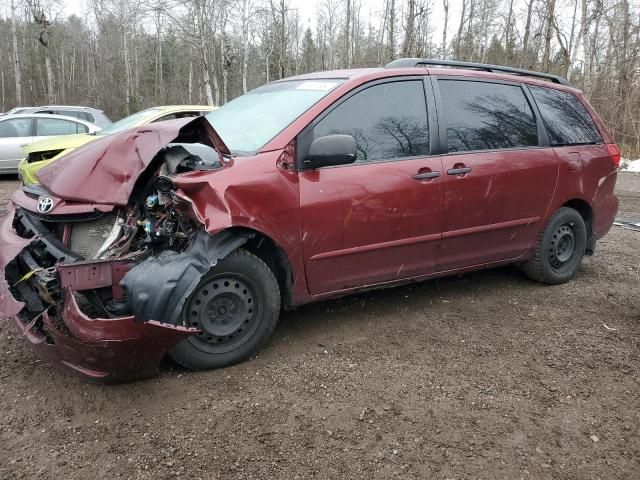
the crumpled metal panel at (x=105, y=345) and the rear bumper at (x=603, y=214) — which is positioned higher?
the rear bumper at (x=603, y=214)

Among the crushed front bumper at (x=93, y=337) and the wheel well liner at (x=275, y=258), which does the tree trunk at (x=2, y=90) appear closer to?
the crushed front bumper at (x=93, y=337)

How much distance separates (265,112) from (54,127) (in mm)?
9580

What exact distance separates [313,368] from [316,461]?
0.85 m

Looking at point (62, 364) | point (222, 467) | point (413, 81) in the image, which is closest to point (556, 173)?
point (413, 81)

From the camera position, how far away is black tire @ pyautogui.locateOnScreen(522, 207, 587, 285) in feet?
14.7

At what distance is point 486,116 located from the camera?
4023mm

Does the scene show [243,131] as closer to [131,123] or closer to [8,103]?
[131,123]

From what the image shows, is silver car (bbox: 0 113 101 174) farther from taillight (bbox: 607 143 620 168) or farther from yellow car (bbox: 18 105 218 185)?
taillight (bbox: 607 143 620 168)

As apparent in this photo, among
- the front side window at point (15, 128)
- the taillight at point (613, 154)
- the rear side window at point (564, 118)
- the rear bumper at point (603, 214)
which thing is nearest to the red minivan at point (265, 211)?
the rear side window at point (564, 118)

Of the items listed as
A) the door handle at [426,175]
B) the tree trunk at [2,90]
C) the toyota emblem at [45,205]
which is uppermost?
the tree trunk at [2,90]

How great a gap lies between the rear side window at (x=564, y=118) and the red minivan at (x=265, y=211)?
0.16 meters

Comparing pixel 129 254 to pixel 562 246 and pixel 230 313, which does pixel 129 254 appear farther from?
pixel 562 246

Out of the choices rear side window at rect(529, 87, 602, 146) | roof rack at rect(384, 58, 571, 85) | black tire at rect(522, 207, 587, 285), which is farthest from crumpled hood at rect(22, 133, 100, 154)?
black tire at rect(522, 207, 587, 285)

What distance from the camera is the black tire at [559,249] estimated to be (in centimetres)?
447
